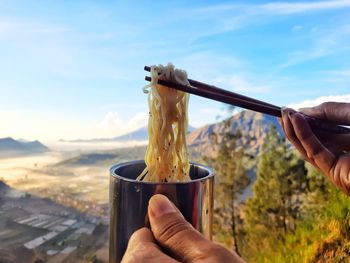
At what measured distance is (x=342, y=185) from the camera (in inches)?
60.1

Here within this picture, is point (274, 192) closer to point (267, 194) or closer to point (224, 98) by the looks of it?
point (267, 194)

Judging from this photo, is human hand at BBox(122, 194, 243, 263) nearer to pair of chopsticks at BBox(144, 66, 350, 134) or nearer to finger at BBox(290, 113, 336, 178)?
pair of chopsticks at BBox(144, 66, 350, 134)

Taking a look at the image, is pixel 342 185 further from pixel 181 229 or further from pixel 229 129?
pixel 229 129

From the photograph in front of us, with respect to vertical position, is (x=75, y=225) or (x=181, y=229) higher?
(x=181, y=229)

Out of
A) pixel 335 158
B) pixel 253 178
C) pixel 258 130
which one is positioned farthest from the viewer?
pixel 258 130

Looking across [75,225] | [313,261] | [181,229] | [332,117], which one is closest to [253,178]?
[75,225]

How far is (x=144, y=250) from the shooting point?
38.3 inches

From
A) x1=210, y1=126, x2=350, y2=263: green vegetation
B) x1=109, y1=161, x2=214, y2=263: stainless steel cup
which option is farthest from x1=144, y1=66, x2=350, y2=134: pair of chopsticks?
x1=210, y1=126, x2=350, y2=263: green vegetation

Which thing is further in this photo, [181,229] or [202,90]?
[202,90]

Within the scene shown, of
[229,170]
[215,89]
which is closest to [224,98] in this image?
[215,89]

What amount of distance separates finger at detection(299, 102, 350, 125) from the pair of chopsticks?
0.10 feet

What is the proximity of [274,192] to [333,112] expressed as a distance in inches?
333

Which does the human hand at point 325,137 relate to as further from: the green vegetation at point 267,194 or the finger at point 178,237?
the green vegetation at point 267,194

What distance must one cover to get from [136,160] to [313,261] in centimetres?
282
